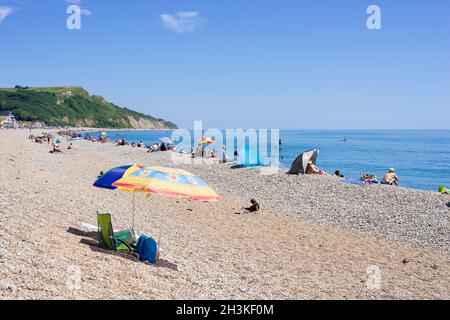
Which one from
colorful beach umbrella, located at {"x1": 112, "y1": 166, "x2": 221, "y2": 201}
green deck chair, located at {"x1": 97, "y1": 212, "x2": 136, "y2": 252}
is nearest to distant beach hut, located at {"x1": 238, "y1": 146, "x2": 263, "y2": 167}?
green deck chair, located at {"x1": 97, "y1": 212, "x2": 136, "y2": 252}

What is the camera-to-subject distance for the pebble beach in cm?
758

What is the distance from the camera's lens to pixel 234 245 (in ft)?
40.6

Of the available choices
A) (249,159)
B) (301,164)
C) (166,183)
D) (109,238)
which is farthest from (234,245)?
(249,159)

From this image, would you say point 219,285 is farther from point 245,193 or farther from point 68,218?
point 245,193

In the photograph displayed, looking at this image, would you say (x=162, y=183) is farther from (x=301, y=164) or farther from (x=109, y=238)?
(x=301, y=164)

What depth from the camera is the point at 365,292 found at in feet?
29.3

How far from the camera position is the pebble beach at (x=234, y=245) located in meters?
7.58

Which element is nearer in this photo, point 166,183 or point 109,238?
point 166,183

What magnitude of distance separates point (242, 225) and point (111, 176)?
711cm

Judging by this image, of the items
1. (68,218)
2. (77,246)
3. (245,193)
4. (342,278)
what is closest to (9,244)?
(77,246)

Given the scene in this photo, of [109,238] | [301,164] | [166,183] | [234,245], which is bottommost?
[234,245]

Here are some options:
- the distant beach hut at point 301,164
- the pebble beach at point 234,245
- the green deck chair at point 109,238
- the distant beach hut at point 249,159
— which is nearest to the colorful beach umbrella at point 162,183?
the green deck chair at point 109,238

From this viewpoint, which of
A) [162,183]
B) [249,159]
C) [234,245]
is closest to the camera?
[162,183]
